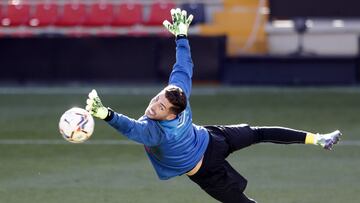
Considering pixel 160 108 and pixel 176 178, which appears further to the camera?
pixel 176 178

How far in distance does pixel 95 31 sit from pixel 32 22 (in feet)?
4.43

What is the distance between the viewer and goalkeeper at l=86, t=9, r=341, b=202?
27.0ft

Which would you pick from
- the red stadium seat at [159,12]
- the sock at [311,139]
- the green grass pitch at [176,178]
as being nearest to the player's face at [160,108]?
the sock at [311,139]

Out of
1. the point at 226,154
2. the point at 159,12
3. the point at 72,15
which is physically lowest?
the point at 72,15

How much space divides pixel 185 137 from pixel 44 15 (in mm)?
12906

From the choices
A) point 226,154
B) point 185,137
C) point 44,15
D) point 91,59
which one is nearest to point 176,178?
point 226,154

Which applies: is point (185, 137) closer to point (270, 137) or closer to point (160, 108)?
point (160, 108)

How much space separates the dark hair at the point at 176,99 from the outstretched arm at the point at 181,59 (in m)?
0.36

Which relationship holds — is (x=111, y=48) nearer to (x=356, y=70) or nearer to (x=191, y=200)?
(x=356, y=70)

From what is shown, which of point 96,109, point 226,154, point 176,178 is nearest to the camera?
point 96,109

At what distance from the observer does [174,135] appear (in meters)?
8.48

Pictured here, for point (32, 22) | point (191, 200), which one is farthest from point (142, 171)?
point (32, 22)

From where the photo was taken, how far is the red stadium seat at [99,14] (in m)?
20.8

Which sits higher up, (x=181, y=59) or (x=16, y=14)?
(x=181, y=59)
